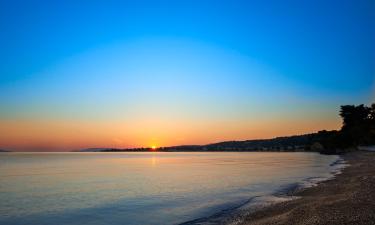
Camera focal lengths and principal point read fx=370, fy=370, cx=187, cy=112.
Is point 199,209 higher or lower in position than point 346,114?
lower

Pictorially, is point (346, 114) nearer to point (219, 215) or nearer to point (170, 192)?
point (170, 192)

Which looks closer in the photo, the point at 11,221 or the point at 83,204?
the point at 11,221

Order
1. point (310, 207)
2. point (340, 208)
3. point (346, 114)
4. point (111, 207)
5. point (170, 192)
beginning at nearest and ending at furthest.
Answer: point (340, 208), point (310, 207), point (111, 207), point (170, 192), point (346, 114)

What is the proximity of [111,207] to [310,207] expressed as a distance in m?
13.1

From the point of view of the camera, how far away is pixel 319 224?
1366cm

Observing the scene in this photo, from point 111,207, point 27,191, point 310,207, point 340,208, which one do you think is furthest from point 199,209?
point 27,191

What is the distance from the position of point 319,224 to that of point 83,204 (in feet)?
57.8

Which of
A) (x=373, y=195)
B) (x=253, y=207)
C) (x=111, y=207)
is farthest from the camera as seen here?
(x=111, y=207)

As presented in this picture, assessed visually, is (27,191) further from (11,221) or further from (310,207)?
(310,207)

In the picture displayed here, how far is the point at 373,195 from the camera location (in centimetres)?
1944

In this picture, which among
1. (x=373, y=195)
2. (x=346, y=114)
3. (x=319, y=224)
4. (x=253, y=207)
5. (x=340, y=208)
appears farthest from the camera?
(x=346, y=114)

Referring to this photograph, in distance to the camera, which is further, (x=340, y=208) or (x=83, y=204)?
(x=83, y=204)

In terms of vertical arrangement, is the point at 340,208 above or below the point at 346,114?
below

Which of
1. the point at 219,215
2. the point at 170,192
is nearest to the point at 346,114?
the point at 170,192
